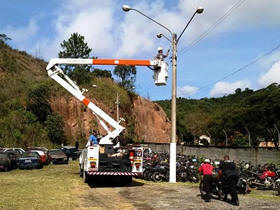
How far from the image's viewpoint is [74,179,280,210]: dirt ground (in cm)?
1138

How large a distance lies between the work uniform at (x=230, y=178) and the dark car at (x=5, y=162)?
1659cm

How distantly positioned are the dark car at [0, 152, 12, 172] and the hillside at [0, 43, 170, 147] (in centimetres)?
1256

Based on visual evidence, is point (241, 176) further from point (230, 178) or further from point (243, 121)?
point (243, 121)

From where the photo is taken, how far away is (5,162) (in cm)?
2458

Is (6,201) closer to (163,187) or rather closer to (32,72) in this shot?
(163,187)

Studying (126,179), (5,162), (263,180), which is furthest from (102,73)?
(263,180)

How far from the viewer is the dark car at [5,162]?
24163 millimetres

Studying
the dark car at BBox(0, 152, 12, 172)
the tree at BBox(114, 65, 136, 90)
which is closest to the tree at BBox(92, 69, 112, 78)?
the tree at BBox(114, 65, 136, 90)

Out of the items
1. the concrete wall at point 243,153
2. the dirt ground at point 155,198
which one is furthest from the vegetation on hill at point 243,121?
the dirt ground at point 155,198

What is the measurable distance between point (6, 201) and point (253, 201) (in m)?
8.07

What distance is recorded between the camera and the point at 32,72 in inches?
2751

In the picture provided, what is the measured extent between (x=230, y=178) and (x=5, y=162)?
17.3 meters

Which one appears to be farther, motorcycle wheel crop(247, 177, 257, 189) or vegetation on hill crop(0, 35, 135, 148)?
vegetation on hill crop(0, 35, 135, 148)

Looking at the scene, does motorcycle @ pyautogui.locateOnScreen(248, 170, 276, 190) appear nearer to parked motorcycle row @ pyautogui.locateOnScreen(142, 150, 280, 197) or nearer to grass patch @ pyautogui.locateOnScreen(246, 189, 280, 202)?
parked motorcycle row @ pyautogui.locateOnScreen(142, 150, 280, 197)
